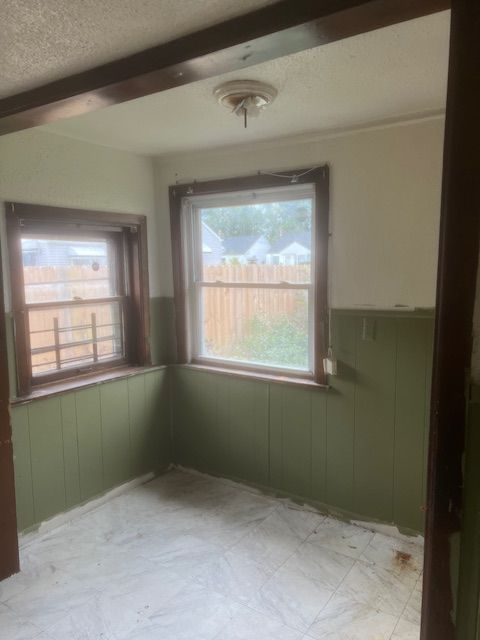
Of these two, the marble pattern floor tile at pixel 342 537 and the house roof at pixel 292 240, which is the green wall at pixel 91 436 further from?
the marble pattern floor tile at pixel 342 537

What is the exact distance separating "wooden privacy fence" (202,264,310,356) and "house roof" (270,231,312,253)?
0.39ft

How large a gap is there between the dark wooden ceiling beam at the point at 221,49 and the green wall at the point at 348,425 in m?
1.66

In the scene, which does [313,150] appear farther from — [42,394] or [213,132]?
[42,394]

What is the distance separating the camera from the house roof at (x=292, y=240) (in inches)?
113

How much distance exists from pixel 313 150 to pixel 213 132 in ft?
2.01

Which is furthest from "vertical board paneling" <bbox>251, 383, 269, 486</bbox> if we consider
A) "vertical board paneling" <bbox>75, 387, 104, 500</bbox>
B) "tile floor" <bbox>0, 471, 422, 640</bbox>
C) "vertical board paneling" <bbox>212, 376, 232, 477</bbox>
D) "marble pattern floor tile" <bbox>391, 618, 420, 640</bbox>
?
"marble pattern floor tile" <bbox>391, 618, 420, 640</bbox>

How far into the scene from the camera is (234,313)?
10.7 ft

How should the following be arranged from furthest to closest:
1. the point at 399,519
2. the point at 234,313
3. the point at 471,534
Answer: the point at 234,313, the point at 399,519, the point at 471,534

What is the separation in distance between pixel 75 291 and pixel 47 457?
1.05 meters

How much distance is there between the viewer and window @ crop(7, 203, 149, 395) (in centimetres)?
264

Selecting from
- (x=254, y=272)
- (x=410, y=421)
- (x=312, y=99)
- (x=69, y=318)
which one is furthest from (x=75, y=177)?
(x=410, y=421)

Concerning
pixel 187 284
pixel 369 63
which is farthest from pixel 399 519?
pixel 369 63

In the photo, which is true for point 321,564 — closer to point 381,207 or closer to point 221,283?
point 221,283

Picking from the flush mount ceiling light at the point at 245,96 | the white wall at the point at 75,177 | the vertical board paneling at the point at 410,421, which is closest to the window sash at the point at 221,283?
the white wall at the point at 75,177
